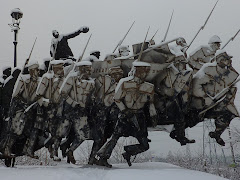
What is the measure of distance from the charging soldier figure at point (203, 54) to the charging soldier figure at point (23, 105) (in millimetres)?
3771

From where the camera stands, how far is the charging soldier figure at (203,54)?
802 cm

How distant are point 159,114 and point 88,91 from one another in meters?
1.64

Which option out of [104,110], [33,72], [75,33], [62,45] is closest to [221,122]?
[104,110]

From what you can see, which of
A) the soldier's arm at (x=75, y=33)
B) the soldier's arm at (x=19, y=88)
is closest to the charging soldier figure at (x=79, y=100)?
the soldier's arm at (x=19, y=88)

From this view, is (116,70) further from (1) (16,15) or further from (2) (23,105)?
(1) (16,15)

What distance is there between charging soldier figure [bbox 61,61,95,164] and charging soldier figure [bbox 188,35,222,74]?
7.64 ft

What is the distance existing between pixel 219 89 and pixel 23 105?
474 centimetres

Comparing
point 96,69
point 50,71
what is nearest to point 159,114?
point 96,69

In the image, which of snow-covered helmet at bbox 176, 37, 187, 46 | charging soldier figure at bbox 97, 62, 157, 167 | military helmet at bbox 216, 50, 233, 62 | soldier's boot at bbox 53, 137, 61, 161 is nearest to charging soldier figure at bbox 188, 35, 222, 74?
snow-covered helmet at bbox 176, 37, 187, 46

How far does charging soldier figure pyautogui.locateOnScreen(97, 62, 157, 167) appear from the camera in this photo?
22.7 feet

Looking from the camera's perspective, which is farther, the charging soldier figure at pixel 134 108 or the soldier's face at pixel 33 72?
the soldier's face at pixel 33 72

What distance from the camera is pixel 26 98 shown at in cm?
877

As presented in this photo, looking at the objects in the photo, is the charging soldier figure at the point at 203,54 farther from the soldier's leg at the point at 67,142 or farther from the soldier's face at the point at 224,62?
the soldier's leg at the point at 67,142

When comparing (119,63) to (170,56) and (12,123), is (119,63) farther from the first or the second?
(12,123)
